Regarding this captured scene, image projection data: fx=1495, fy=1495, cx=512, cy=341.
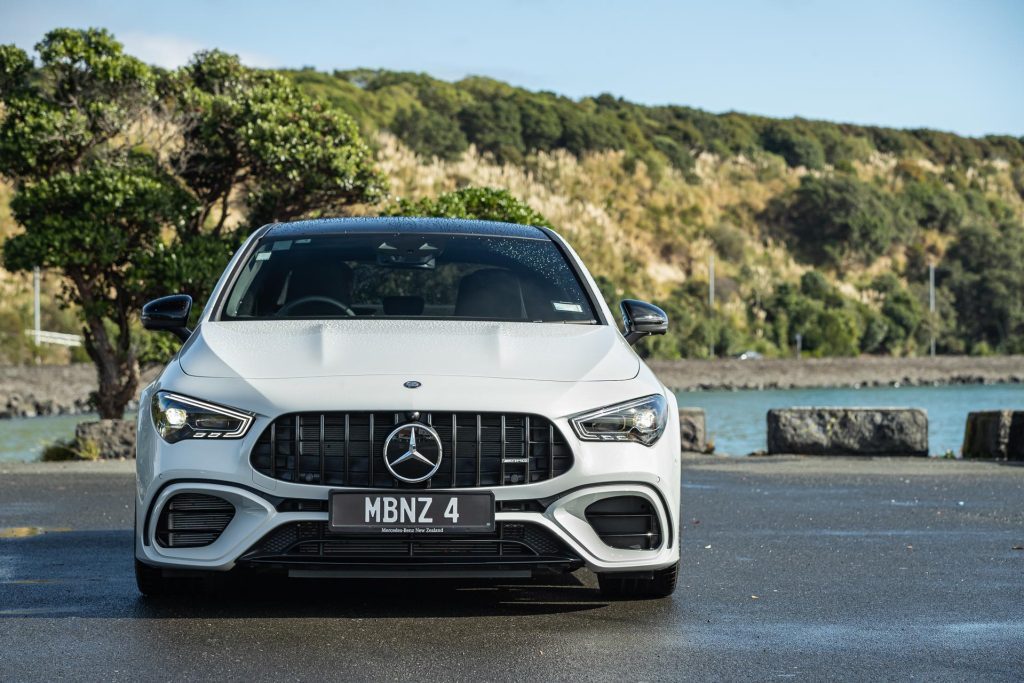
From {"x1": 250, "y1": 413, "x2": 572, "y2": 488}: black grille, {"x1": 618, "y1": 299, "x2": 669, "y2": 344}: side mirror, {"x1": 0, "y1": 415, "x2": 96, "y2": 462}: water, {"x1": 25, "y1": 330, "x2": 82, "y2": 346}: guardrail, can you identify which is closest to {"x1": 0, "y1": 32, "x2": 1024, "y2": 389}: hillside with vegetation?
{"x1": 25, "y1": 330, "x2": 82, "y2": 346}: guardrail

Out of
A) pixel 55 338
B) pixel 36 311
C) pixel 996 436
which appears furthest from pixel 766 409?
pixel 996 436

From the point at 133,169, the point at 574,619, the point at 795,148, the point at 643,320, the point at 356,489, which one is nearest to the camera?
the point at 356,489

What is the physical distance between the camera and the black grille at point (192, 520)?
5418mm

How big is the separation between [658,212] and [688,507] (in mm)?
69444

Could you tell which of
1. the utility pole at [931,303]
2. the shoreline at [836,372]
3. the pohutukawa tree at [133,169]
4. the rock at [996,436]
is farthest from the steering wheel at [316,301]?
the utility pole at [931,303]

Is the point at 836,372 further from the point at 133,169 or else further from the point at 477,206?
the point at 133,169

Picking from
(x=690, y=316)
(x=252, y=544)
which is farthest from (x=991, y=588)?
(x=690, y=316)

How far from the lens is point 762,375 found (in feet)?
217

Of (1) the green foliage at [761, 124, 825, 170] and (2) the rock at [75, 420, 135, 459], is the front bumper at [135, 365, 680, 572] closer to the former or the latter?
(2) the rock at [75, 420, 135, 459]

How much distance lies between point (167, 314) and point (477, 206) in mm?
12141

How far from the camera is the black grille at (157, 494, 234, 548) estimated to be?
5418 millimetres

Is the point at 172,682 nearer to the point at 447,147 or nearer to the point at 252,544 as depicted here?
the point at 252,544

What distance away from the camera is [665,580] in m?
5.99

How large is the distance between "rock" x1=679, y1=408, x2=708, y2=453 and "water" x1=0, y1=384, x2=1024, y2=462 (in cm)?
421
